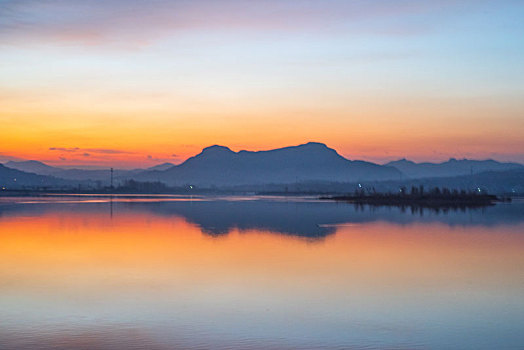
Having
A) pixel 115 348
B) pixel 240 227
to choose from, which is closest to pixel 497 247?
pixel 240 227

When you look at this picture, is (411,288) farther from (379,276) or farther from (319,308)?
(319,308)

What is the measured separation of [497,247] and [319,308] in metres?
15.2

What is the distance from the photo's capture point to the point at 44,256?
72.6 feet

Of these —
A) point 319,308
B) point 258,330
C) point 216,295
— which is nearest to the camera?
point 258,330

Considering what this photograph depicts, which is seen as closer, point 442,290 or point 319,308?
point 319,308

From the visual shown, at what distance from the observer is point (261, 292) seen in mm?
15070

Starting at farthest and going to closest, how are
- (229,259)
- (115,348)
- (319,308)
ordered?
(229,259)
(319,308)
(115,348)

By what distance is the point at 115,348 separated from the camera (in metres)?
9.95

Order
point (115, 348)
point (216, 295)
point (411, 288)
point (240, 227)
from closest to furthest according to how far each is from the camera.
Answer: point (115, 348), point (216, 295), point (411, 288), point (240, 227)

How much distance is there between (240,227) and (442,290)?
19835 millimetres

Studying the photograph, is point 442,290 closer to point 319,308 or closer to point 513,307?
point 513,307

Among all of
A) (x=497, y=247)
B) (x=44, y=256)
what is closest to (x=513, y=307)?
(x=497, y=247)

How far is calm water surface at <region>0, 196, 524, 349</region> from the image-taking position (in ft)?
35.4

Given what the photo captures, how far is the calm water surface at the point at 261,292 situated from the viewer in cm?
1080
